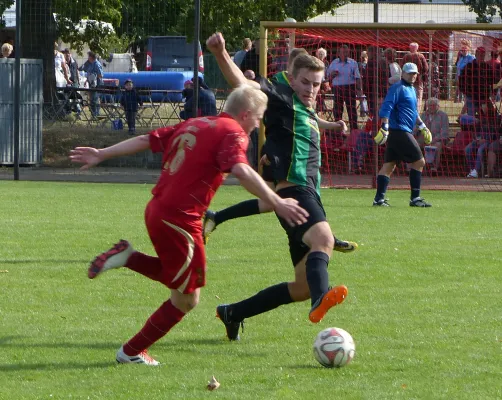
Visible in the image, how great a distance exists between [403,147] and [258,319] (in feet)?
26.0

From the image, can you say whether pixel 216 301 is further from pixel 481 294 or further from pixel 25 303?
pixel 481 294

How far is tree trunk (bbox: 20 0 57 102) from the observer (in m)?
19.7

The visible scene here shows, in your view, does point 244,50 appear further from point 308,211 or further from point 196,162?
point 196,162

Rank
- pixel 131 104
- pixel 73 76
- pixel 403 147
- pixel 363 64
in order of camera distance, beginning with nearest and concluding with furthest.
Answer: pixel 403 147 → pixel 363 64 → pixel 131 104 → pixel 73 76

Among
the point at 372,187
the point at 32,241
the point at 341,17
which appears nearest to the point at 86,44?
the point at 341,17

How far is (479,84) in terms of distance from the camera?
18.4 metres

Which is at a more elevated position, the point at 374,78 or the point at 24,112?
the point at 374,78

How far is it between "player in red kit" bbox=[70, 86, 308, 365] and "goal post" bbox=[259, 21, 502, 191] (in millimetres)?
12255

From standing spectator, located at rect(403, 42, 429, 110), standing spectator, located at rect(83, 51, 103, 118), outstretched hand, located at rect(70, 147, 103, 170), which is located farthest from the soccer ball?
standing spectator, located at rect(83, 51, 103, 118)

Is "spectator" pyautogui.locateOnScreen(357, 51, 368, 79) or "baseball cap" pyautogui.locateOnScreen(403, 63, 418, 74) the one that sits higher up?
"spectator" pyautogui.locateOnScreen(357, 51, 368, 79)

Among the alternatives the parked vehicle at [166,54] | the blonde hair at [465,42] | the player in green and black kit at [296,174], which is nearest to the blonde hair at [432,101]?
the blonde hair at [465,42]

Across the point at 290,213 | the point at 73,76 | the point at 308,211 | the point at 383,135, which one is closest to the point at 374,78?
the point at 383,135

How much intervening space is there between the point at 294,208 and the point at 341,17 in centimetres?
2166

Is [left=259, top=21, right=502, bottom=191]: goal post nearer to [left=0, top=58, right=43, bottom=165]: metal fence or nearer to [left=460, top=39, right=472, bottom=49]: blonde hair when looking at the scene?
[left=460, top=39, right=472, bottom=49]: blonde hair
